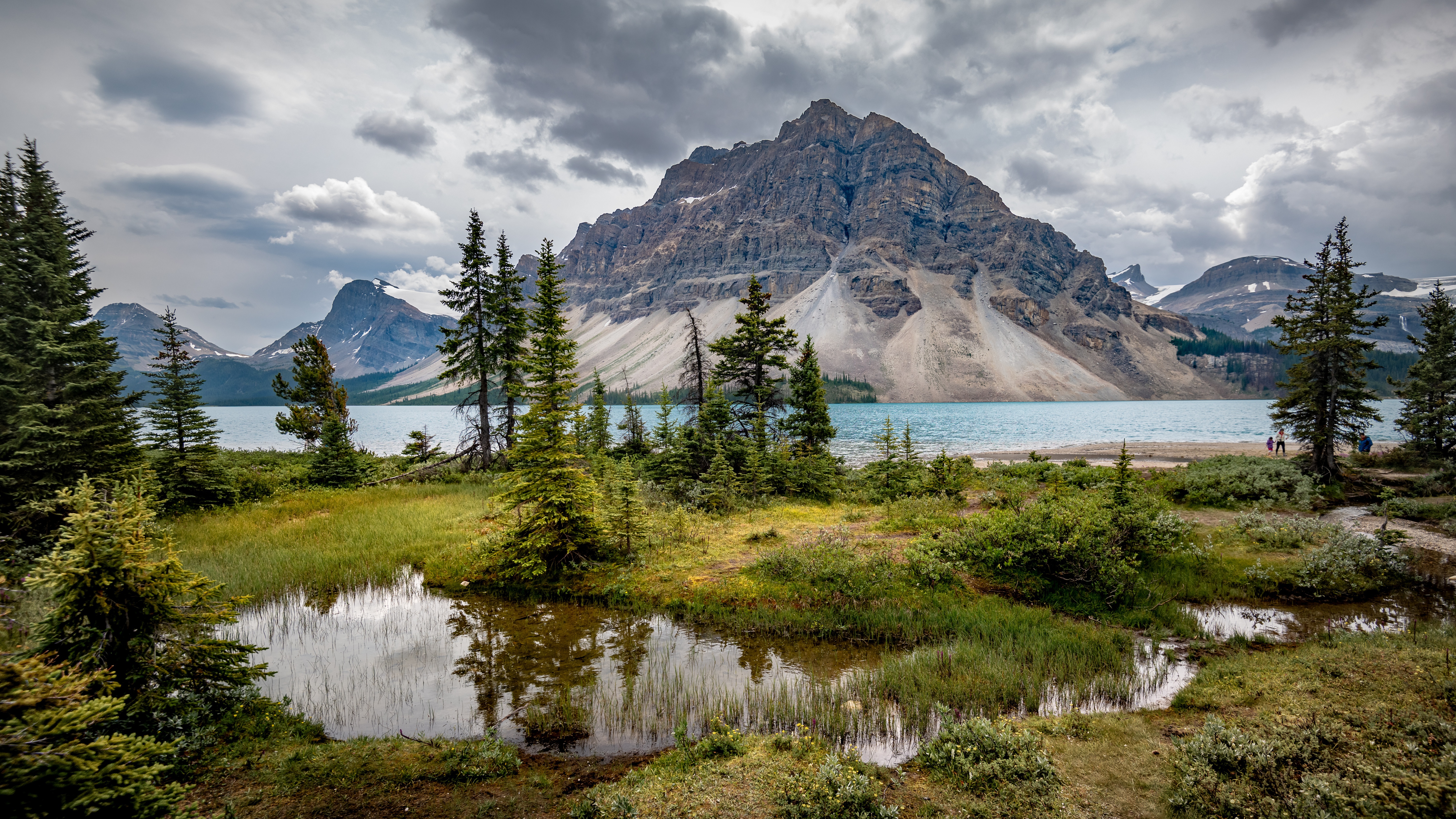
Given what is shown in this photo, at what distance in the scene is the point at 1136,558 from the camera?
468 inches

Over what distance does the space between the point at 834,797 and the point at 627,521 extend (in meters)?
10.5

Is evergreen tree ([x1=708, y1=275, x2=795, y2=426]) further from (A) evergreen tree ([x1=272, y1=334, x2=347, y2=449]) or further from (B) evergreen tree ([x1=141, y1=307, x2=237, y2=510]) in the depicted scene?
(A) evergreen tree ([x1=272, y1=334, x2=347, y2=449])

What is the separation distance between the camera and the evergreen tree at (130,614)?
5188 mm

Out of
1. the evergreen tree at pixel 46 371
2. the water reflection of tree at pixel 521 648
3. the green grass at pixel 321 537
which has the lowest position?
the water reflection of tree at pixel 521 648

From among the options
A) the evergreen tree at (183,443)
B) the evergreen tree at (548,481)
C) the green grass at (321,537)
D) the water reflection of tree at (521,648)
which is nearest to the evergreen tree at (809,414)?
the evergreen tree at (548,481)

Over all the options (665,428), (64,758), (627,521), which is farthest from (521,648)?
(665,428)

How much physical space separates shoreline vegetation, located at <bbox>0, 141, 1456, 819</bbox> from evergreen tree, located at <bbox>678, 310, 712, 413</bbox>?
0.33 metres

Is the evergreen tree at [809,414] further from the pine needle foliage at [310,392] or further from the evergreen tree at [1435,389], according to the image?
the pine needle foliage at [310,392]

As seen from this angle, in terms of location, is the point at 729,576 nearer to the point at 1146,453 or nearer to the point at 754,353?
the point at 754,353

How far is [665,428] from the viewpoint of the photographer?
25750mm

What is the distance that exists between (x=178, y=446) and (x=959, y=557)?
3042cm

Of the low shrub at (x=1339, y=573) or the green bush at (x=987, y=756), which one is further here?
the low shrub at (x=1339, y=573)

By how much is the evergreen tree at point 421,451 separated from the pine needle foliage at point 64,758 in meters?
31.4

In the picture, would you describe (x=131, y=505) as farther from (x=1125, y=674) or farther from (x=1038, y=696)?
(x=1125, y=674)
